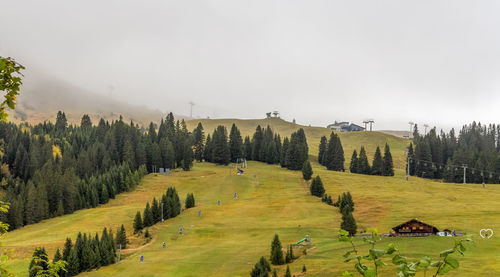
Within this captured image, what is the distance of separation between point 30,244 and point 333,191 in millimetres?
82445

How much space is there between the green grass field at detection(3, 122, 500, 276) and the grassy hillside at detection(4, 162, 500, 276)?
19cm

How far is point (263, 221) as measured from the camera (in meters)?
92.9

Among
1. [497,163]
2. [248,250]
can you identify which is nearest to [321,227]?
[248,250]

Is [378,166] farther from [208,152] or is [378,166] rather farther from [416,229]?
[416,229]

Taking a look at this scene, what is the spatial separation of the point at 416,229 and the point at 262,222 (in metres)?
37.4

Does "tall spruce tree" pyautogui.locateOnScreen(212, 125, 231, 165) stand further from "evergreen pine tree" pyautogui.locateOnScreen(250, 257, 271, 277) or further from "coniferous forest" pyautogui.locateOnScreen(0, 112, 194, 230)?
"evergreen pine tree" pyautogui.locateOnScreen(250, 257, 271, 277)

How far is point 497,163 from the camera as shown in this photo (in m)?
154

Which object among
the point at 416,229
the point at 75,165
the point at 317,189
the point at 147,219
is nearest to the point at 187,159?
the point at 75,165

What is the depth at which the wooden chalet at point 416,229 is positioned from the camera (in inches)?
2452

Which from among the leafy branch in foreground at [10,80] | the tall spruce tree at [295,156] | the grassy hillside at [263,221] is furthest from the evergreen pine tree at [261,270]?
the tall spruce tree at [295,156]

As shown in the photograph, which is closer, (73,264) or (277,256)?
(277,256)

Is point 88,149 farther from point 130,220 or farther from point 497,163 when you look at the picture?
point 497,163

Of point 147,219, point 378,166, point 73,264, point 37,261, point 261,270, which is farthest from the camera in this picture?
point 378,166

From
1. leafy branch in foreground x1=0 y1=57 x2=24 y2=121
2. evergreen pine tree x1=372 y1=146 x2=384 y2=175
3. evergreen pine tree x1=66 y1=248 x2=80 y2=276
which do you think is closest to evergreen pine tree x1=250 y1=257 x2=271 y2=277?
evergreen pine tree x1=66 y1=248 x2=80 y2=276
